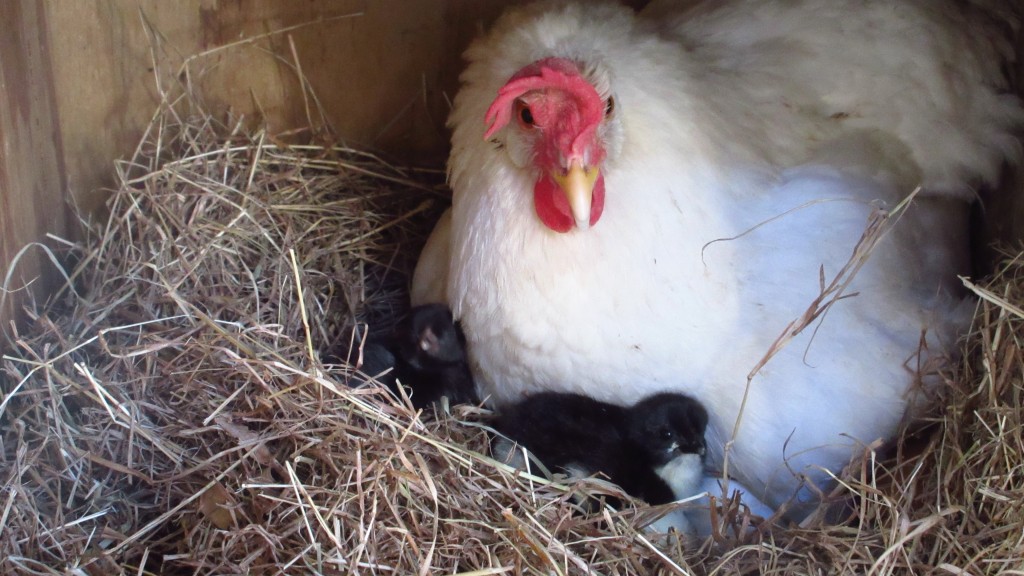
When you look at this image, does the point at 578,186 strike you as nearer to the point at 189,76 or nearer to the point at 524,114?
the point at 524,114

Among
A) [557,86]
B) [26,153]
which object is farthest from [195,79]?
[557,86]

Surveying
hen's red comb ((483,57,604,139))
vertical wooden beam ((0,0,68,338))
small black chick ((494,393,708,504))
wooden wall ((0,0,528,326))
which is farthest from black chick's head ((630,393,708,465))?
vertical wooden beam ((0,0,68,338))

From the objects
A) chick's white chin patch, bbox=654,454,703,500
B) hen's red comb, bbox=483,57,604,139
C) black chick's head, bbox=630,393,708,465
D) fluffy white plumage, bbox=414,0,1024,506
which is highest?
hen's red comb, bbox=483,57,604,139

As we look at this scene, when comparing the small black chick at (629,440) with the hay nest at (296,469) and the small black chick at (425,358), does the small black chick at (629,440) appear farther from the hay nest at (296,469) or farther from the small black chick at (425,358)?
the small black chick at (425,358)

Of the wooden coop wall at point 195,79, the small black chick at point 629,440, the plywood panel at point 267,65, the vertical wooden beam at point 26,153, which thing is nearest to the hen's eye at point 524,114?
the small black chick at point 629,440

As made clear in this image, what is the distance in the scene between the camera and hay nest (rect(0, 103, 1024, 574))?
2.01 metres

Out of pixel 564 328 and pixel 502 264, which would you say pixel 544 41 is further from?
pixel 564 328

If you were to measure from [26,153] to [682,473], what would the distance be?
2.05 m

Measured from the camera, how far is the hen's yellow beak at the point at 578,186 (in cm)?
199

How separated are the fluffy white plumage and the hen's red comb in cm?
8

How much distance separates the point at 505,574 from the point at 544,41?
1248 mm

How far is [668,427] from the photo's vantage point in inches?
86.9

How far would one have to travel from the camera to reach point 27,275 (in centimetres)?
262

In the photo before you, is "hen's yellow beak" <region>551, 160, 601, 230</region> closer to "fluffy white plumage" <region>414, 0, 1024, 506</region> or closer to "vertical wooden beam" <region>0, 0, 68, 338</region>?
"fluffy white plumage" <region>414, 0, 1024, 506</region>
